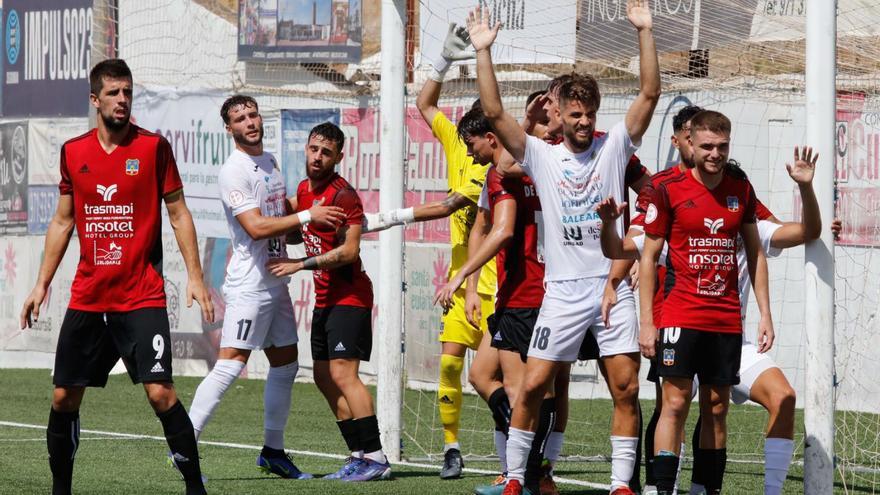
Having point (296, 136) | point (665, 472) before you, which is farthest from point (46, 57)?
point (665, 472)

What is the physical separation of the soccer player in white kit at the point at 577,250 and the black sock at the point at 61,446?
2.14 metres

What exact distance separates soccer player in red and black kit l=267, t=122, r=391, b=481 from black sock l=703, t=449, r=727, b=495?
7.27 feet

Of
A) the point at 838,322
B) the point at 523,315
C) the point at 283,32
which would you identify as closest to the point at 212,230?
the point at 283,32

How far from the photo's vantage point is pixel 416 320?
1550 centimetres

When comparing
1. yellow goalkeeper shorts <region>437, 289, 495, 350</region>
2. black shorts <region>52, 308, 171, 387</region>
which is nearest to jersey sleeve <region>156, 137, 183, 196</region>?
black shorts <region>52, 308, 171, 387</region>

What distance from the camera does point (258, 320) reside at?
29.8 ft

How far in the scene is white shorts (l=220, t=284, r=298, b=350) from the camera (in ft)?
29.8

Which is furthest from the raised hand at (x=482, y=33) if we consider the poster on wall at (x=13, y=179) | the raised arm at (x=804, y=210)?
the poster on wall at (x=13, y=179)

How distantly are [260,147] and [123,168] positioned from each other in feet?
6.55

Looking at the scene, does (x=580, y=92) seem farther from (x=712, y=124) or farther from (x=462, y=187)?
(x=462, y=187)

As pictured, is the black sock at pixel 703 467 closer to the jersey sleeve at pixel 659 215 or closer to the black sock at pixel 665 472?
the black sock at pixel 665 472

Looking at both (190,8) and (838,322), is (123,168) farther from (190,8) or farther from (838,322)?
(190,8)

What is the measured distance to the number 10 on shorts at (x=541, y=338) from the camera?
734 centimetres

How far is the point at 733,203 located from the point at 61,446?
11.3ft
